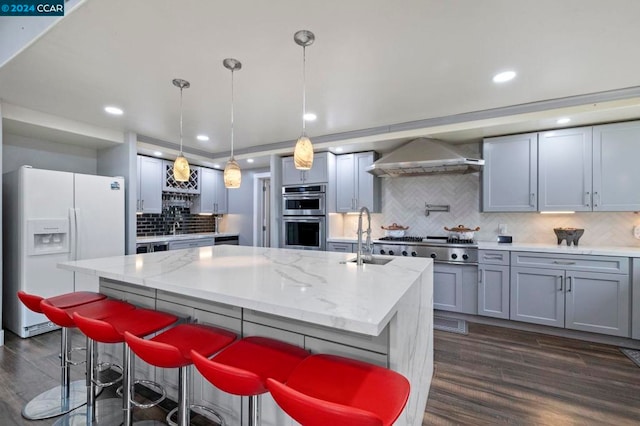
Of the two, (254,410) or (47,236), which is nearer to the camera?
(254,410)

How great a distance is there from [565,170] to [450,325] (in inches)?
85.3

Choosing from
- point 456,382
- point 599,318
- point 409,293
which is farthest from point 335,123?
point 599,318

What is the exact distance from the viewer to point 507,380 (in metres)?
2.21

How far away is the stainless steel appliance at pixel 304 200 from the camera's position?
171 inches

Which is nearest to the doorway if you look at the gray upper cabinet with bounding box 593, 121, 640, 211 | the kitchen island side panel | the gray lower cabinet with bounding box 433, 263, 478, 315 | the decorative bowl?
the gray lower cabinet with bounding box 433, 263, 478, 315

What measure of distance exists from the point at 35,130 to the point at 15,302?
1953 millimetres

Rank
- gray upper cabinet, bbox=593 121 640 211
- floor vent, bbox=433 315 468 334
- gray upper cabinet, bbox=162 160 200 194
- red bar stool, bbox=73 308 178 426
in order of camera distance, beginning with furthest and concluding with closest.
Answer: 1. gray upper cabinet, bbox=162 160 200 194
2. floor vent, bbox=433 315 468 334
3. gray upper cabinet, bbox=593 121 640 211
4. red bar stool, bbox=73 308 178 426

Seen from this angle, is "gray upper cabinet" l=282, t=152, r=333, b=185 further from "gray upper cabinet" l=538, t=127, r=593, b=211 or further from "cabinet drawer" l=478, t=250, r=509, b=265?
"gray upper cabinet" l=538, t=127, r=593, b=211

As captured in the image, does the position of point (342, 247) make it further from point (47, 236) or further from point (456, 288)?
point (47, 236)

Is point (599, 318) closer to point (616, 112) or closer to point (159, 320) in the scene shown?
point (616, 112)

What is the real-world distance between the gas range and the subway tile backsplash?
3671 millimetres

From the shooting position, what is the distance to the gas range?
3.41m

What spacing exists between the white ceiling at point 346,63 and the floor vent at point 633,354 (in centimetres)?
227

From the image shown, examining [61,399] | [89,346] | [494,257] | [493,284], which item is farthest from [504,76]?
[61,399]
